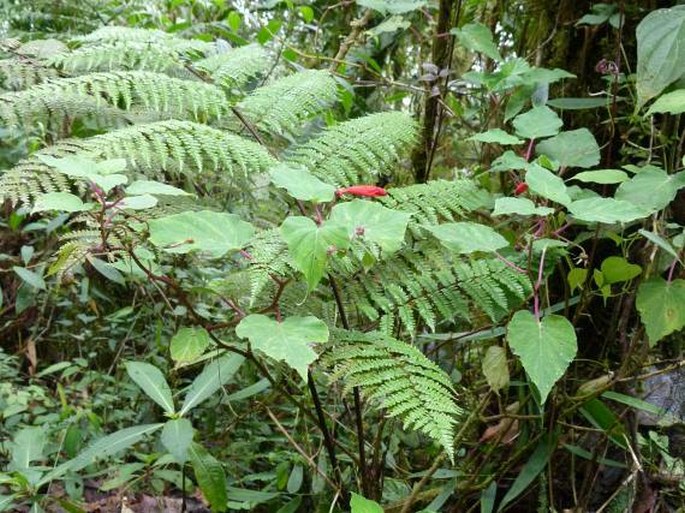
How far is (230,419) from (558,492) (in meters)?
1.03

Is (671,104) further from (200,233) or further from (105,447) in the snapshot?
(105,447)

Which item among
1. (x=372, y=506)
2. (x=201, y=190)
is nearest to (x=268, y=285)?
(x=372, y=506)

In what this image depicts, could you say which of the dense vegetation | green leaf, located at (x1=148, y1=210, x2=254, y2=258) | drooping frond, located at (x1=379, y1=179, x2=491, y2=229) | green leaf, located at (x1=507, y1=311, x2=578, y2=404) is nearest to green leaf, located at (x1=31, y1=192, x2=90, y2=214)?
the dense vegetation

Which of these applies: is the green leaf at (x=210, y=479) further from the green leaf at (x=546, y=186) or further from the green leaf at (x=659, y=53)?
the green leaf at (x=659, y=53)

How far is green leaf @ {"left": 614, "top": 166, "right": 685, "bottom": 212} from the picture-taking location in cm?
130

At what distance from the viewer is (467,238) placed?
4.19 ft

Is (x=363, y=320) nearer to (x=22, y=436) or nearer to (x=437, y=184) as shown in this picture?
(x=437, y=184)

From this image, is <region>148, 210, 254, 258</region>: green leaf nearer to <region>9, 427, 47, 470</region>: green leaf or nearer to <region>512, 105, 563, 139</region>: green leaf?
<region>512, 105, 563, 139</region>: green leaf

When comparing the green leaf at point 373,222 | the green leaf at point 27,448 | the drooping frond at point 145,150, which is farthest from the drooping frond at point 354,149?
the green leaf at point 27,448

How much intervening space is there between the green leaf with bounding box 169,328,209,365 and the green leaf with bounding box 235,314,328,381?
18cm

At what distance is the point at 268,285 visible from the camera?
136 cm

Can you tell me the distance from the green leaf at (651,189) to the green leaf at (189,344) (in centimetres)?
87

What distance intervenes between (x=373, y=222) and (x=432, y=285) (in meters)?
0.36

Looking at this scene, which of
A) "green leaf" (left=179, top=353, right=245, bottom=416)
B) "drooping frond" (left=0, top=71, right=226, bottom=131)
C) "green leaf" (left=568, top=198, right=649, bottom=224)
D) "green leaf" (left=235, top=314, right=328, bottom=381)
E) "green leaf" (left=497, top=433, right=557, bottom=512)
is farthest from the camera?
"green leaf" (left=179, top=353, right=245, bottom=416)
